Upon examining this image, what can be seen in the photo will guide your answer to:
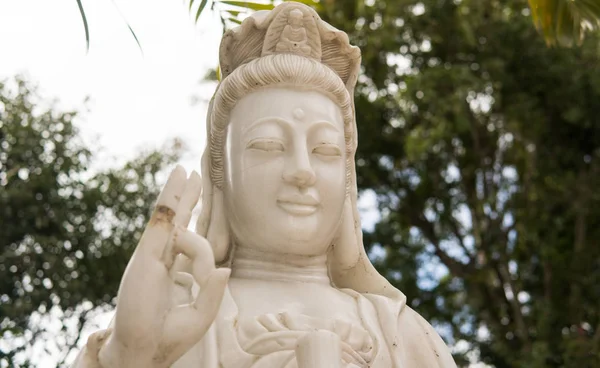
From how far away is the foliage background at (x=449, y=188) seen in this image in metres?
10.6

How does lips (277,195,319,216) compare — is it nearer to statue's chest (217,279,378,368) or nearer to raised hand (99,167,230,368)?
statue's chest (217,279,378,368)

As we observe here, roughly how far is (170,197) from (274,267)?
3.32 feet

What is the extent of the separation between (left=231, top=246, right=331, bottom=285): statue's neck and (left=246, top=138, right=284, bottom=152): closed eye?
438 millimetres

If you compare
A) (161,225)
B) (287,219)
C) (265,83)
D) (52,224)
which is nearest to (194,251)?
(161,225)

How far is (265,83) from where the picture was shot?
4031mm

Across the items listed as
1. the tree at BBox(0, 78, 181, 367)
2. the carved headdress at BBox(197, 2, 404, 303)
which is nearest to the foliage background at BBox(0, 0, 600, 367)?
the tree at BBox(0, 78, 181, 367)

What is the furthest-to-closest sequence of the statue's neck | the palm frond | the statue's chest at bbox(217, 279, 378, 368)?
the palm frond, the statue's neck, the statue's chest at bbox(217, 279, 378, 368)

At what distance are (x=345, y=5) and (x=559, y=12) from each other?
7.14 metres

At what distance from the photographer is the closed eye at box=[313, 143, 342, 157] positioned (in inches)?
156

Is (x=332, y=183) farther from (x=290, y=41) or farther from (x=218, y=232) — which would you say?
(x=290, y=41)

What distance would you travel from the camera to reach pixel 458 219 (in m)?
12.4

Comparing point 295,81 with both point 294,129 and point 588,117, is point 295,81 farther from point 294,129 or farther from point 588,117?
point 588,117

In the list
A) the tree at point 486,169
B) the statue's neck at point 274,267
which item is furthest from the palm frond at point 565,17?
the tree at point 486,169

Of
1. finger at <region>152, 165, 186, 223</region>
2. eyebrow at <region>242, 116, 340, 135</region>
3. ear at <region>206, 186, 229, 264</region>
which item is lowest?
ear at <region>206, 186, 229, 264</region>
